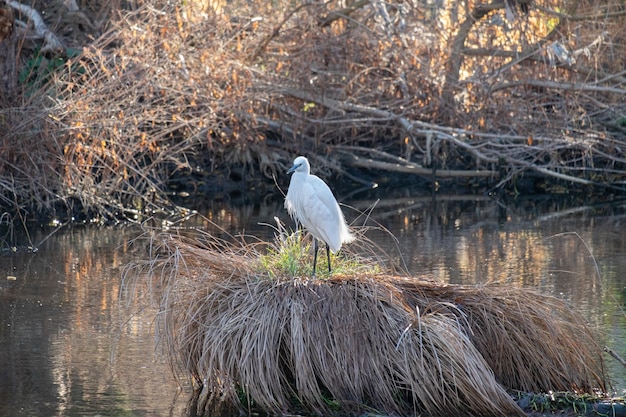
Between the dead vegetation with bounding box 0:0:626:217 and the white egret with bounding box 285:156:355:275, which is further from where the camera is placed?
the dead vegetation with bounding box 0:0:626:217

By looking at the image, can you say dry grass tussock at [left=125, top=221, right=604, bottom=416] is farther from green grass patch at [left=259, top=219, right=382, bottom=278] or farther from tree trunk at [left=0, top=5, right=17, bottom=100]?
tree trunk at [left=0, top=5, right=17, bottom=100]

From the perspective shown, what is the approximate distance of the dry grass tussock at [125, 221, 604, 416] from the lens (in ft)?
17.6

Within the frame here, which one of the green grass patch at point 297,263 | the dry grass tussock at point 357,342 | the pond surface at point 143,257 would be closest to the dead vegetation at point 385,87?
the pond surface at point 143,257

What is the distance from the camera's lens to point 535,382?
580 cm

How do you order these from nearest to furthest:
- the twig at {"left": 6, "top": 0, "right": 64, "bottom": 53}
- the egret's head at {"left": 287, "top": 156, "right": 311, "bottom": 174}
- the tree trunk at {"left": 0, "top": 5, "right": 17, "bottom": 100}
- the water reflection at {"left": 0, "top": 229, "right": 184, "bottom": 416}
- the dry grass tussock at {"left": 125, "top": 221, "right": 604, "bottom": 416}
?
1. the dry grass tussock at {"left": 125, "top": 221, "right": 604, "bottom": 416}
2. the water reflection at {"left": 0, "top": 229, "right": 184, "bottom": 416}
3. the egret's head at {"left": 287, "top": 156, "right": 311, "bottom": 174}
4. the tree trunk at {"left": 0, "top": 5, "right": 17, "bottom": 100}
5. the twig at {"left": 6, "top": 0, "right": 64, "bottom": 53}

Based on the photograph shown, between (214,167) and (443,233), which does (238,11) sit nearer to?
(214,167)

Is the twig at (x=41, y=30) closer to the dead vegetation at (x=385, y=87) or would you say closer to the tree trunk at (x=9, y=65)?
the dead vegetation at (x=385, y=87)

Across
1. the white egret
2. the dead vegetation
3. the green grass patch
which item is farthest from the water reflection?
the dead vegetation

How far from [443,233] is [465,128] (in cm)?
409

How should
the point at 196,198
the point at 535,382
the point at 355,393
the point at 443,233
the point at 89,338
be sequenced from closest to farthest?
the point at 355,393
the point at 535,382
the point at 89,338
the point at 443,233
the point at 196,198

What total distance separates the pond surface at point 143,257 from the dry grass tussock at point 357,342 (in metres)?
0.43

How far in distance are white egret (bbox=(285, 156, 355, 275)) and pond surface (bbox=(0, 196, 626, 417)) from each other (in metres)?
0.27

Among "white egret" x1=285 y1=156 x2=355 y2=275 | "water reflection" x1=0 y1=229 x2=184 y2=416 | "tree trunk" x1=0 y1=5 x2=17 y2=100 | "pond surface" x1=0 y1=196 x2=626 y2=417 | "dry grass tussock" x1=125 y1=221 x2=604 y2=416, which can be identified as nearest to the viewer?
"dry grass tussock" x1=125 y1=221 x2=604 y2=416

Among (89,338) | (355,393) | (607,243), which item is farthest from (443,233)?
(355,393)
